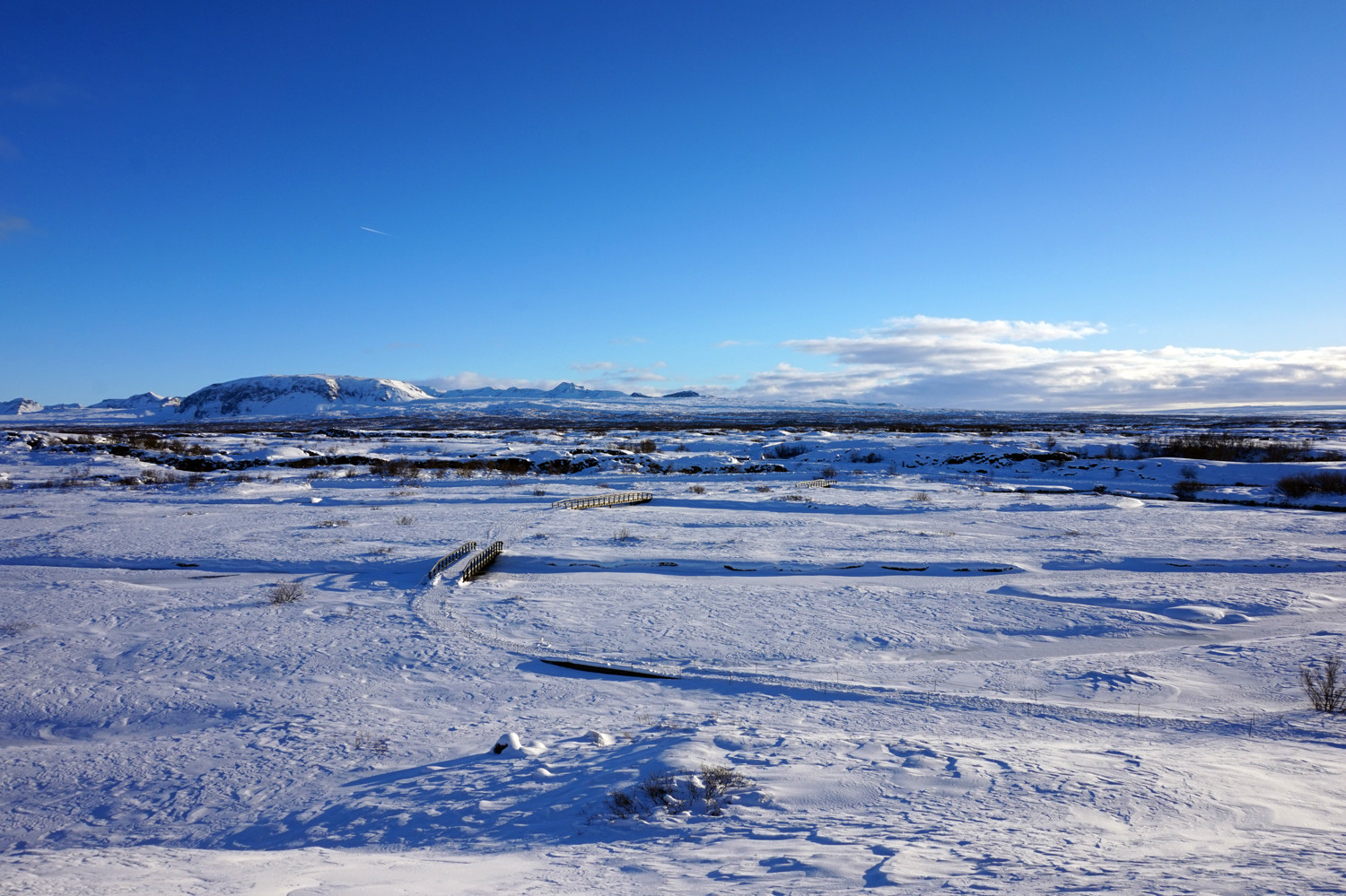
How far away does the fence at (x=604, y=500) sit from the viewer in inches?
883

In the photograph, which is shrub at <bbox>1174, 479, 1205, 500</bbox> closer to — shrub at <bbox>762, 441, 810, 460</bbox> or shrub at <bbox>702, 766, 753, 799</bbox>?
shrub at <bbox>762, 441, 810, 460</bbox>

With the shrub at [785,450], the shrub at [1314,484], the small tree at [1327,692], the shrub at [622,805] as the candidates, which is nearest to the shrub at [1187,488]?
the shrub at [1314,484]

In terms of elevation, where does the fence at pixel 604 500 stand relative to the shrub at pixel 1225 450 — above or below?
below

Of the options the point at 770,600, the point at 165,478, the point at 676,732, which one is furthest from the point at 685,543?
the point at 165,478

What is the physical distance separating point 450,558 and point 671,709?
28.0 feet

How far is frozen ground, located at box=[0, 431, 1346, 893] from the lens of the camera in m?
4.72

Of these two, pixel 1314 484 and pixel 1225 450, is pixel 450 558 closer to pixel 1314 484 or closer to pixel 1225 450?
pixel 1314 484

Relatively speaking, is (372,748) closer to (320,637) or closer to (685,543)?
(320,637)

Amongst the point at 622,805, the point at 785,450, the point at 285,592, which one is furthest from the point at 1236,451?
the point at 285,592

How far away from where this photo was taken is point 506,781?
20.1ft

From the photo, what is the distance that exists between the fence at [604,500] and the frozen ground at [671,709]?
3.75 meters

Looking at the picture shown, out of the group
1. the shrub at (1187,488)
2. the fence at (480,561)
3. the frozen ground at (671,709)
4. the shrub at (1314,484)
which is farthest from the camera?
the shrub at (1187,488)

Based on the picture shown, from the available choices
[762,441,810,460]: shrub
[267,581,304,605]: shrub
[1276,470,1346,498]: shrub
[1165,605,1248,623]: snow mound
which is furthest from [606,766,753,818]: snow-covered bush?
[762,441,810,460]: shrub

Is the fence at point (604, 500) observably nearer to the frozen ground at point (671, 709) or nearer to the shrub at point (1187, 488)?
the frozen ground at point (671, 709)
